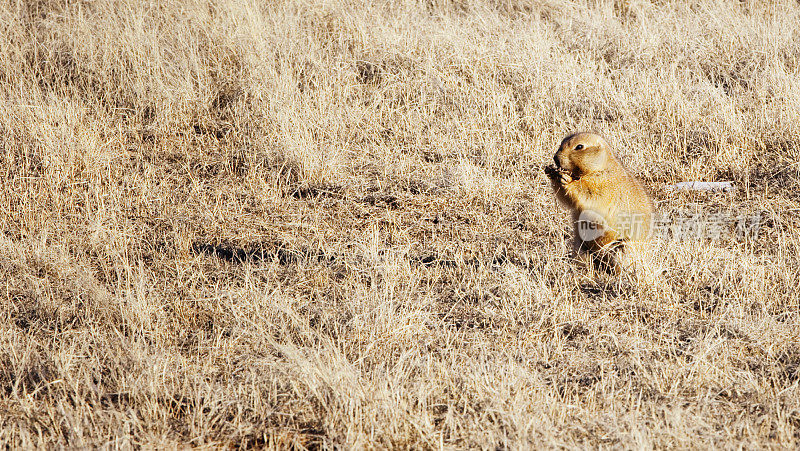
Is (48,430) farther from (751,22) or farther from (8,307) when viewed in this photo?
(751,22)

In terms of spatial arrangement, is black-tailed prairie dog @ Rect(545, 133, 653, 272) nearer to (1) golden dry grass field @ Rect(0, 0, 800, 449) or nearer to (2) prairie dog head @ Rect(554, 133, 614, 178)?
(2) prairie dog head @ Rect(554, 133, 614, 178)

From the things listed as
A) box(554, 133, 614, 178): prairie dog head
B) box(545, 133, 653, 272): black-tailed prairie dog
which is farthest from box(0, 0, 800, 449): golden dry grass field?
box(554, 133, 614, 178): prairie dog head

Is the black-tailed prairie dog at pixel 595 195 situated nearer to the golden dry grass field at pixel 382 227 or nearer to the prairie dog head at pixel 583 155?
the prairie dog head at pixel 583 155

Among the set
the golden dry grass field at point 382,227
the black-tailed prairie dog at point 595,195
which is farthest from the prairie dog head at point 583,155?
the golden dry grass field at point 382,227

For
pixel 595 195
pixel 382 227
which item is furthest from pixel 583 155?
pixel 382 227

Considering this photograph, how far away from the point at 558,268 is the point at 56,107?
15.6 ft

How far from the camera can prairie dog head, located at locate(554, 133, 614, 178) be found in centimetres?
529

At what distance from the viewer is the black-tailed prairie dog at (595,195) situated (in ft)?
17.3

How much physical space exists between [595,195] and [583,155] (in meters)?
0.25

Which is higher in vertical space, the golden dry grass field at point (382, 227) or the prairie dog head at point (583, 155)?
the prairie dog head at point (583, 155)

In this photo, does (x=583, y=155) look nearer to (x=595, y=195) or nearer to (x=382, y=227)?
(x=595, y=195)

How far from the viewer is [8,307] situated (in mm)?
4754

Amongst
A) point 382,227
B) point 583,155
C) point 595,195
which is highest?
point 583,155

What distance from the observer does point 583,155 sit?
5289 mm
